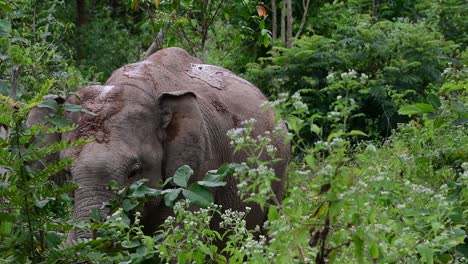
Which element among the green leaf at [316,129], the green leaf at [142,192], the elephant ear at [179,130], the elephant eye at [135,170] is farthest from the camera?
the elephant ear at [179,130]

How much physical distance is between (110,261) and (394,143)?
267 inches

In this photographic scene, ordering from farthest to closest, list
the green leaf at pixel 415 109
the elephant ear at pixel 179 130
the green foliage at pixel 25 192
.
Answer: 1. the elephant ear at pixel 179 130
2. the green leaf at pixel 415 109
3. the green foliage at pixel 25 192

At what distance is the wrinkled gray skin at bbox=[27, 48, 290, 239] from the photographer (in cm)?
712

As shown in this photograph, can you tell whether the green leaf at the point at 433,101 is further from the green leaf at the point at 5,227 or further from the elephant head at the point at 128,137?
the elephant head at the point at 128,137

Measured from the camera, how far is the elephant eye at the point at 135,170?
7.32 m

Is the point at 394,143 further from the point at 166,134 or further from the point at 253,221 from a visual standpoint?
the point at 166,134

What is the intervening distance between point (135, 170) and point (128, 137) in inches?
8.9

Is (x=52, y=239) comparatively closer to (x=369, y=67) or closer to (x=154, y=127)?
(x=154, y=127)

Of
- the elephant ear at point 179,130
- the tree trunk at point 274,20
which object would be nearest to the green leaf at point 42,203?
the elephant ear at point 179,130

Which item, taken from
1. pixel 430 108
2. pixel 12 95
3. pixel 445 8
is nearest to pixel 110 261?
pixel 430 108

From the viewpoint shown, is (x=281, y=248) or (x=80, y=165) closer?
(x=281, y=248)

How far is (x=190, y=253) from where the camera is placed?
461 cm

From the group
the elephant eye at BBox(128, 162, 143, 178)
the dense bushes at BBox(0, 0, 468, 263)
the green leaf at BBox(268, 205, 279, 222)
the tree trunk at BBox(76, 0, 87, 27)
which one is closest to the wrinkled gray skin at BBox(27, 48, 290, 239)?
the elephant eye at BBox(128, 162, 143, 178)

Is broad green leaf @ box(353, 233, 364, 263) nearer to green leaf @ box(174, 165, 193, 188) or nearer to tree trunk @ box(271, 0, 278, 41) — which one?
green leaf @ box(174, 165, 193, 188)
